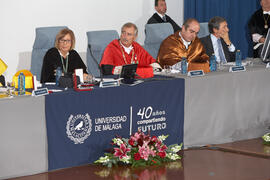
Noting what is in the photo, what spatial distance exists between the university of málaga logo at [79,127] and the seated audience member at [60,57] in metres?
0.86

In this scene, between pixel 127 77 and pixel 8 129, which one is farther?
pixel 127 77

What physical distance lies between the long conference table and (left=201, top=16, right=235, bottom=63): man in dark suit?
57cm

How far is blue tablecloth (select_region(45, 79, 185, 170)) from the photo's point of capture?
3701 millimetres

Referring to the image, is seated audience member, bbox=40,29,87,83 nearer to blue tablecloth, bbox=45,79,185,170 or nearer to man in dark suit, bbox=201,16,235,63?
blue tablecloth, bbox=45,79,185,170

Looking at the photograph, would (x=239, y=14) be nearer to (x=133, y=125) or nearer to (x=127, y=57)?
(x=127, y=57)

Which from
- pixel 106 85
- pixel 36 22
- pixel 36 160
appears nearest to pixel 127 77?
pixel 106 85

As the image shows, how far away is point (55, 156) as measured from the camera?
12.2 feet

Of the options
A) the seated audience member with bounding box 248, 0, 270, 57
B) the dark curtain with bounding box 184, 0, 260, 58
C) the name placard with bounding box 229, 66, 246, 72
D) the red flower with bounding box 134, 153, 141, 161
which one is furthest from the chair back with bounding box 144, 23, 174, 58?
the dark curtain with bounding box 184, 0, 260, 58

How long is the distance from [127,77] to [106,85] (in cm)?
25

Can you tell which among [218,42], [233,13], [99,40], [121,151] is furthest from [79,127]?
[233,13]

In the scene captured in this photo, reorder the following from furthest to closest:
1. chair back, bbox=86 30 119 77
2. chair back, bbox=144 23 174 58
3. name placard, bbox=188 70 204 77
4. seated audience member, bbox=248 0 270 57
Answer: seated audience member, bbox=248 0 270 57
chair back, bbox=144 23 174 58
chair back, bbox=86 30 119 77
name placard, bbox=188 70 204 77

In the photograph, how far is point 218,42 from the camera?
17.7ft

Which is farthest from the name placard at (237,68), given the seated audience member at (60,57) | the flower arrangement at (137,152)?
the seated audience member at (60,57)

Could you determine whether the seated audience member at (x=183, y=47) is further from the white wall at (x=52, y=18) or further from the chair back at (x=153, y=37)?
the white wall at (x=52, y=18)
